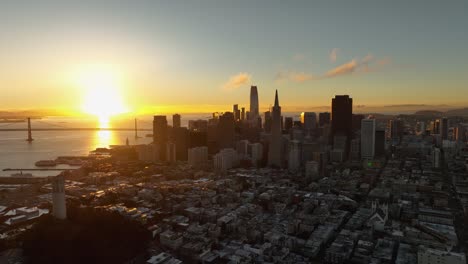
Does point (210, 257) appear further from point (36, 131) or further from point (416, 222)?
point (36, 131)

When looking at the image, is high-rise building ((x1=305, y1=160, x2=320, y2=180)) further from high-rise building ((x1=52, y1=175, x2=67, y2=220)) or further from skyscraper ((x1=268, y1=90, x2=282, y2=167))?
high-rise building ((x1=52, y1=175, x2=67, y2=220))

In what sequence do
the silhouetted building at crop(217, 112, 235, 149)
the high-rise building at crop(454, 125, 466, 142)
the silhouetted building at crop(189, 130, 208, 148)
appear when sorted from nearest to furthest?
1. the silhouetted building at crop(189, 130, 208, 148)
2. the silhouetted building at crop(217, 112, 235, 149)
3. the high-rise building at crop(454, 125, 466, 142)

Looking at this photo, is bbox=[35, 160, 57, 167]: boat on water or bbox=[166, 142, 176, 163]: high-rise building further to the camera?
bbox=[166, 142, 176, 163]: high-rise building

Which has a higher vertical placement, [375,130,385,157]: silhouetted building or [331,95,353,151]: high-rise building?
[331,95,353,151]: high-rise building

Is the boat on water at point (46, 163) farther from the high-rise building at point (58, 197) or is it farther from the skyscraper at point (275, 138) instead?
the skyscraper at point (275, 138)

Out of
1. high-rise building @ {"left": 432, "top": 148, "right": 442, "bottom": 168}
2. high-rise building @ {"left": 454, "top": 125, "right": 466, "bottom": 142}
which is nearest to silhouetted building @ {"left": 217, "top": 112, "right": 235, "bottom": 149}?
high-rise building @ {"left": 432, "top": 148, "right": 442, "bottom": 168}

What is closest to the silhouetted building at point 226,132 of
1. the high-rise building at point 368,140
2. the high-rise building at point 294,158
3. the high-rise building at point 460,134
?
the high-rise building at point 294,158
